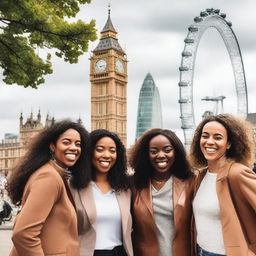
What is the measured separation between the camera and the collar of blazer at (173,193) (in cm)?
307

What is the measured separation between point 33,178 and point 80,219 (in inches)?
17.6

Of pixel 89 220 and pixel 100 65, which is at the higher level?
pixel 100 65

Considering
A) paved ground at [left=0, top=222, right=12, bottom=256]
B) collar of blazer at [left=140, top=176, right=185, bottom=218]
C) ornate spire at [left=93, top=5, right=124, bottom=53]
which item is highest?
ornate spire at [left=93, top=5, right=124, bottom=53]

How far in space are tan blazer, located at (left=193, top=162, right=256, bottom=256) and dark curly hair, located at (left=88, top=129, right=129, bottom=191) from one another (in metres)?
0.72

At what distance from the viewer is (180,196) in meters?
3.08

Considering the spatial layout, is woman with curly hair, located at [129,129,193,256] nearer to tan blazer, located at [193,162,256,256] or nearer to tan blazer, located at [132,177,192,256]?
tan blazer, located at [132,177,192,256]

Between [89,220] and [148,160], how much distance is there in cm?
69

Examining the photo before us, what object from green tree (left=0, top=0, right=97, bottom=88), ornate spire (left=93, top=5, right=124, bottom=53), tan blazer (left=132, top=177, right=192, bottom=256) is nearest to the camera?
tan blazer (left=132, top=177, right=192, bottom=256)

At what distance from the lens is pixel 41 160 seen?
2.77 meters

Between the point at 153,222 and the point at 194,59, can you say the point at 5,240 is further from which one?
the point at 194,59

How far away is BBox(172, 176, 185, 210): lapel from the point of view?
3065mm

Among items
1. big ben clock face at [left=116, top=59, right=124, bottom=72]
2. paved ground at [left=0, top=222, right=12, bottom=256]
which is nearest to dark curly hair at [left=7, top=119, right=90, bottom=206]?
paved ground at [left=0, top=222, right=12, bottom=256]

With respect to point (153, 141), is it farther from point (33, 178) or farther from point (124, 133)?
point (124, 133)

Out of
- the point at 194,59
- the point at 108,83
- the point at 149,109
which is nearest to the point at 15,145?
the point at 108,83
